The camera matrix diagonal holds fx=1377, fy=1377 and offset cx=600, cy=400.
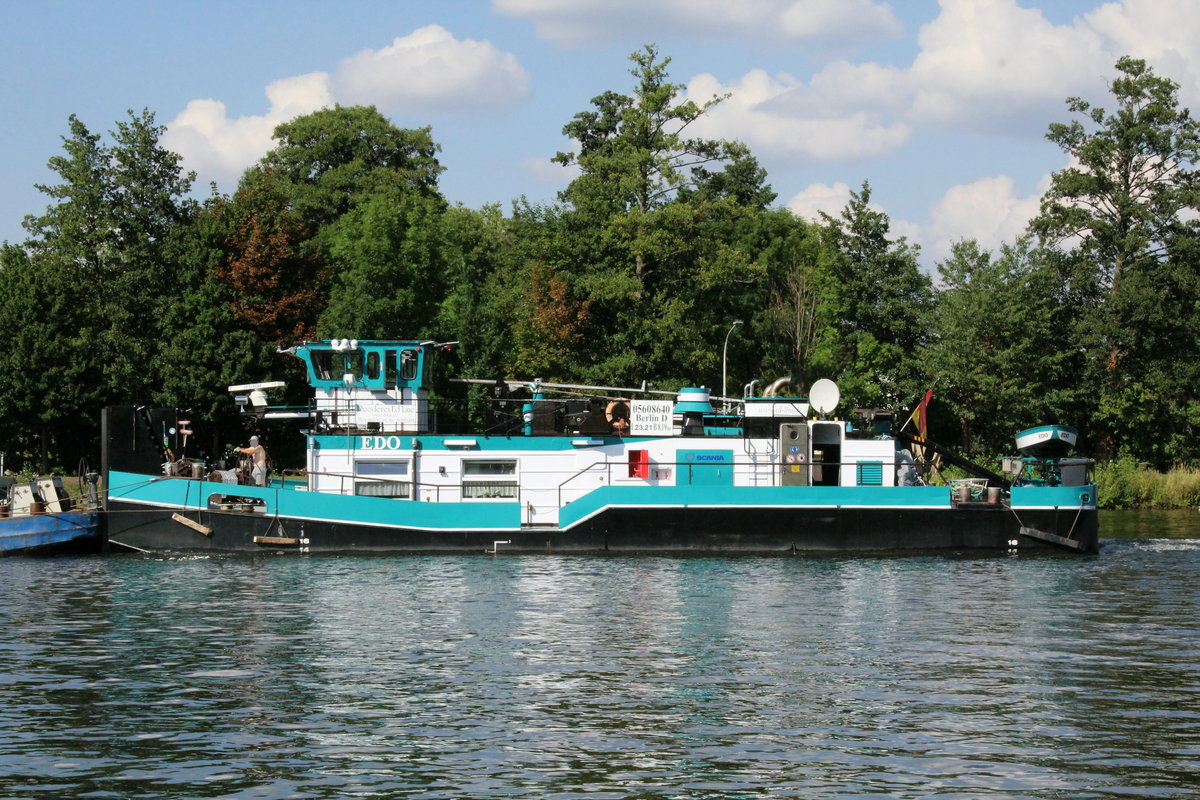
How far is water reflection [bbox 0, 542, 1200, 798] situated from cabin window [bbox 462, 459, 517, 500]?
5.91m

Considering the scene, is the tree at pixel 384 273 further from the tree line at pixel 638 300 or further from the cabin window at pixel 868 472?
the cabin window at pixel 868 472

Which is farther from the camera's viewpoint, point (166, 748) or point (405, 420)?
point (405, 420)

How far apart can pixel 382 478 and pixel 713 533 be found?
8971 mm

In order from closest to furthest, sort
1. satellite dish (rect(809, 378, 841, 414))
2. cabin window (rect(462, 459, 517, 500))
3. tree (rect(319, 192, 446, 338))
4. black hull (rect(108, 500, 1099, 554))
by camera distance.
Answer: black hull (rect(108, 500, 1099, 554)) < satellite dish (rect(809, 378, 841, 414)) < cabin window (rect(462, 459, 517, 500)) < tree (rect(319, 192, 446, 338))

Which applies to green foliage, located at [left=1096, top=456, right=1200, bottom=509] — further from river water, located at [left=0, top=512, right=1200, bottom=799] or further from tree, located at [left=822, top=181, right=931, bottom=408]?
river water, located at [left=0, top=512, right=1200, bottom=799]

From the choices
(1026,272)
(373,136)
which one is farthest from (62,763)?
(373,136)

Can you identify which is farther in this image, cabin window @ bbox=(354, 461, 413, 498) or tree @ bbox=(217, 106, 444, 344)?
tree @ bbox=(217, 106, 444, 344)

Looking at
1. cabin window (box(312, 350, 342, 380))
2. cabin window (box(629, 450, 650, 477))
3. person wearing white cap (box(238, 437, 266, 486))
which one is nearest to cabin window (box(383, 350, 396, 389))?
cabin window (box(312, 350, 342, 380))

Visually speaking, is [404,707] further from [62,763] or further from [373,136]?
[373,136]

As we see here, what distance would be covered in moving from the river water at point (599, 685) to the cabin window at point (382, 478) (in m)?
5.56

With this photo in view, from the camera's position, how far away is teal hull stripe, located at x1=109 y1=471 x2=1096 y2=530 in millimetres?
35875

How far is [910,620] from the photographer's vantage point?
25.0 metres

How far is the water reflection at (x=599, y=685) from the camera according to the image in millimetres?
14781

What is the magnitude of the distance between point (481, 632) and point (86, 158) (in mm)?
47478
